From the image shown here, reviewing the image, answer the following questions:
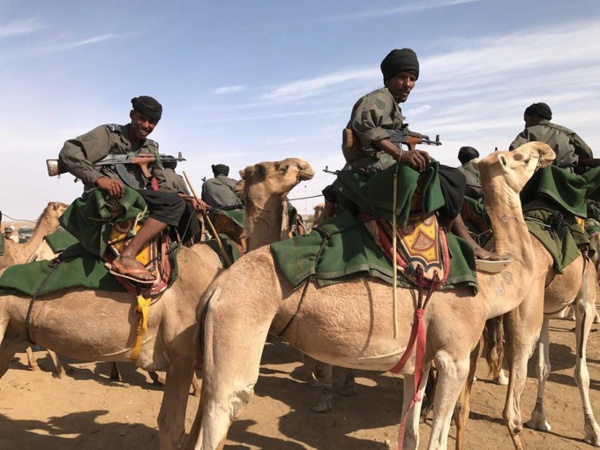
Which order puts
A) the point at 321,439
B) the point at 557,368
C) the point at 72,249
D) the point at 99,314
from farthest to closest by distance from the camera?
the point at 557,368 < the point at 321,439 < the point at 72,249 < the point at 99,314

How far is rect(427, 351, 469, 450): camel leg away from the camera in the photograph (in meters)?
3.71

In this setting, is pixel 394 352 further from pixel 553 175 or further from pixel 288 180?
pixel 553 175

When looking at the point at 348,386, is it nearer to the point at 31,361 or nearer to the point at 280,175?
the point at 280,175

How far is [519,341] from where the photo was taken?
205 inches

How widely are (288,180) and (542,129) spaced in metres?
3.46

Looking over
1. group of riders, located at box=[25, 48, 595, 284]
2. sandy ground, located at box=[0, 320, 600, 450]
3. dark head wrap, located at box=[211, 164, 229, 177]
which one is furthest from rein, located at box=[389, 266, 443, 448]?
dark head wrap, located at box=[211, 164, 229, 177]

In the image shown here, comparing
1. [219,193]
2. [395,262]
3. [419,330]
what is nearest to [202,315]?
[395,262]

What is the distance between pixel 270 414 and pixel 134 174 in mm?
3524

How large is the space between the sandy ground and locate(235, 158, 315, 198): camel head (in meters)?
2.86

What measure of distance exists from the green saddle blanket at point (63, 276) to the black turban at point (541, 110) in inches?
217

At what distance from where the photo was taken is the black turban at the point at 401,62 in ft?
14.3

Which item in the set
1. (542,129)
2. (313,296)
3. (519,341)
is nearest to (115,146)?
(313,296)

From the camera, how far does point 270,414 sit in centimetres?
652

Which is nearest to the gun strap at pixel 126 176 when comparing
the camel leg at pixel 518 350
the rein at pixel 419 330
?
the rein at pixel 419 330
